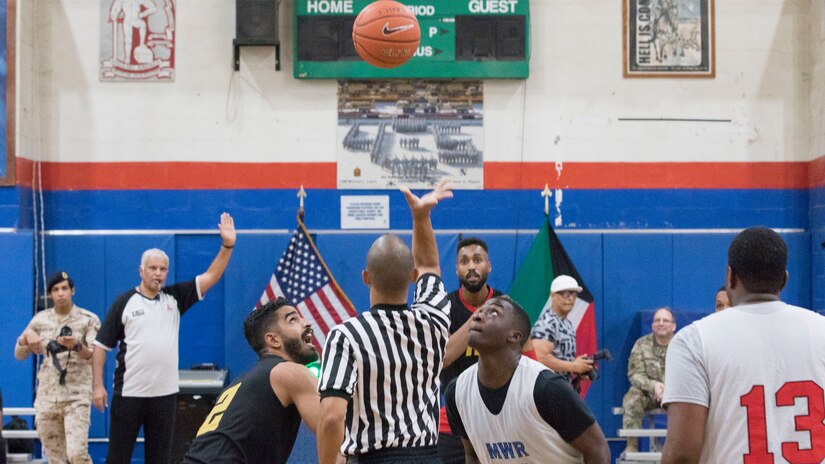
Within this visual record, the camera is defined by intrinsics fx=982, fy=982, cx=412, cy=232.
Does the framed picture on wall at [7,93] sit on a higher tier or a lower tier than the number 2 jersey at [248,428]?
higher

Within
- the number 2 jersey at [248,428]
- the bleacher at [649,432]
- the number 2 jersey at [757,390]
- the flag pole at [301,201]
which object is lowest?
the bleacher at [649,432]

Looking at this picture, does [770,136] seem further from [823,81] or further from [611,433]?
[611,433]

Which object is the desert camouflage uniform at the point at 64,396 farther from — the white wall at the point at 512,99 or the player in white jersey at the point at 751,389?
the player in white jersey at the point at 751,389

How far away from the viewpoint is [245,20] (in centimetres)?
1088

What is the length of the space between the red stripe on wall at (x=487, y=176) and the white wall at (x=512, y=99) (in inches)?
4.1

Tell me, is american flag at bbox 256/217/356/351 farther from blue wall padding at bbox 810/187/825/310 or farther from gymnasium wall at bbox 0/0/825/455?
blue wall padding at bbox 810/187/825/310

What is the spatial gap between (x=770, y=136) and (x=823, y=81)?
0.82m

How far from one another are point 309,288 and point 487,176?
2.40m

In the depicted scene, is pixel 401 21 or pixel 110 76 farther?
pixel 110 76

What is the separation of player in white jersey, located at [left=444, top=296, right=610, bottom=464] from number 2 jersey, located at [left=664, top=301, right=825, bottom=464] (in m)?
0.74

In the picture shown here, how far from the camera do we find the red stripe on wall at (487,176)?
36.5ft

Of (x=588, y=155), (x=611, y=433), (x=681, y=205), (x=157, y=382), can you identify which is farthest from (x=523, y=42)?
(x=157, y=382)

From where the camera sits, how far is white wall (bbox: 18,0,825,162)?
11.1m

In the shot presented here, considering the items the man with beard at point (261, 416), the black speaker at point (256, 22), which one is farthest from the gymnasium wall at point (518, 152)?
the man with beard at point (261, 416)
